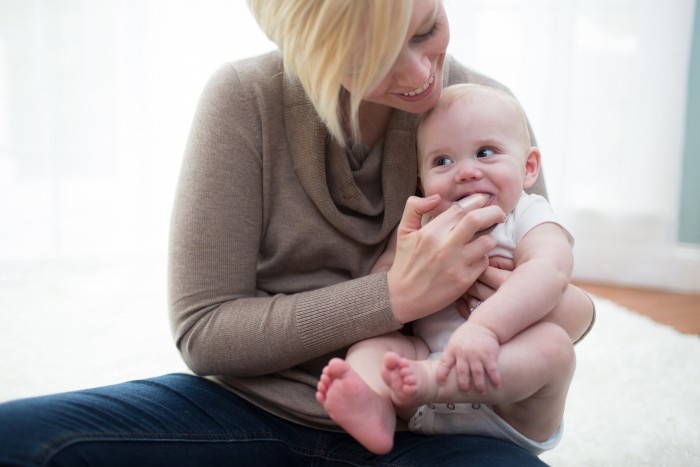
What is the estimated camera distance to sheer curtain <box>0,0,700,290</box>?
2609 millimetres

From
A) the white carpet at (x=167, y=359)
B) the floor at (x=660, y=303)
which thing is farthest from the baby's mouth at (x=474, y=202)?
the floor at (x=660, y=303)

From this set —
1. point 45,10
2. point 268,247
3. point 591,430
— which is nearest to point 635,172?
point 591,430

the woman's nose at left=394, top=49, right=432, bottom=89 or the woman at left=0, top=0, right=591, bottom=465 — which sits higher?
the woman's nose at left=394, top=49, right=432, bottom=89

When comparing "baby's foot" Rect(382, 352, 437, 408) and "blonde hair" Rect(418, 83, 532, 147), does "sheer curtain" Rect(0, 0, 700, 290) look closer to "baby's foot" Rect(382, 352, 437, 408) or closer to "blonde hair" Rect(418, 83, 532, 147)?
"blonde hair" Rect(418, 83, 532, 147)

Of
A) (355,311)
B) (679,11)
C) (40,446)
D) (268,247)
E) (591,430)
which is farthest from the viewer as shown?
(679,11)

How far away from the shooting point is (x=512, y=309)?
3.13 ft

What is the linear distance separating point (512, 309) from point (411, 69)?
1.19 ft

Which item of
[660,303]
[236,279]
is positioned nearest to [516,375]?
[236,279]

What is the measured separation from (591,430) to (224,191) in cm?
98

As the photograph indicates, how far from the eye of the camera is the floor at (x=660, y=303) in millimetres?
2318

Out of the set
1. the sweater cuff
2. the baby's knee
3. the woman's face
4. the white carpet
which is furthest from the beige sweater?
the white carpet

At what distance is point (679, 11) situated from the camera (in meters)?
2.52

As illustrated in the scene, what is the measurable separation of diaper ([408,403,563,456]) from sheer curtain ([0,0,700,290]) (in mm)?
1915

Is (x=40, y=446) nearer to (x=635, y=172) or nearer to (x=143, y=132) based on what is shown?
(x=143, y=132)
